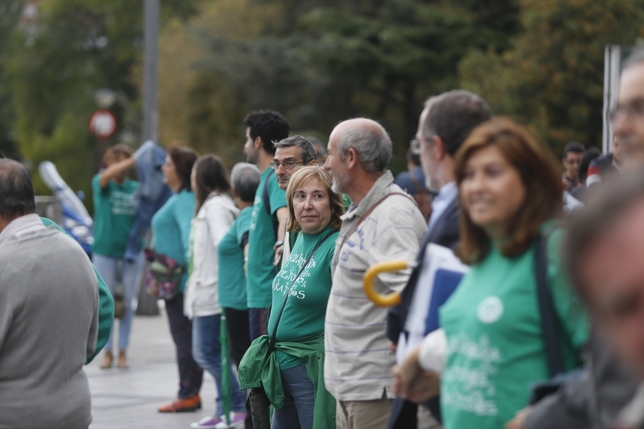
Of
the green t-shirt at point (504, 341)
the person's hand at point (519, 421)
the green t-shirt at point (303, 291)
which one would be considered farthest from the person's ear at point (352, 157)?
the person's hand at point (519, 421)

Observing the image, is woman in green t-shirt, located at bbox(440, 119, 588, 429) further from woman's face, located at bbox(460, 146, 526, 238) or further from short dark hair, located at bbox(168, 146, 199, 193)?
short dark hair, located at bbox(168, 146, 199, 193)

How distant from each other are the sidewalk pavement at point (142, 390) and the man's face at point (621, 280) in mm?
6979

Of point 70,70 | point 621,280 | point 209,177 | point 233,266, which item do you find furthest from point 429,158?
point 70,70

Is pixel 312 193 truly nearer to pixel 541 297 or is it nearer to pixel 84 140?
pixel 541 297

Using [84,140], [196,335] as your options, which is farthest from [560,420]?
[84,140]

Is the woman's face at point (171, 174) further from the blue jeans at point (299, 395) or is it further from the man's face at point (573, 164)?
the blue jeans at point (299, 395)

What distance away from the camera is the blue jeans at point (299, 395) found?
521 cm

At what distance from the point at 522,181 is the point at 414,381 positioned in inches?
29.2

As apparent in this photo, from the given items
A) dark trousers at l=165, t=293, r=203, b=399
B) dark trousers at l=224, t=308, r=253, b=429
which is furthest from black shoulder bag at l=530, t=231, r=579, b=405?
dark trousers at l=165, t=293, r=203, b=399

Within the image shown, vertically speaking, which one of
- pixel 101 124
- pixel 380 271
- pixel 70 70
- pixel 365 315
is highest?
pixel 70 70

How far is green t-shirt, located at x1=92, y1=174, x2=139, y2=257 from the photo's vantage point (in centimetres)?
1105

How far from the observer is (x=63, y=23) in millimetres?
47094

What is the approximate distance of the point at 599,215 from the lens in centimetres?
125

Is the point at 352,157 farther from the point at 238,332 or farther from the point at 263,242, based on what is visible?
the point at 238,332
